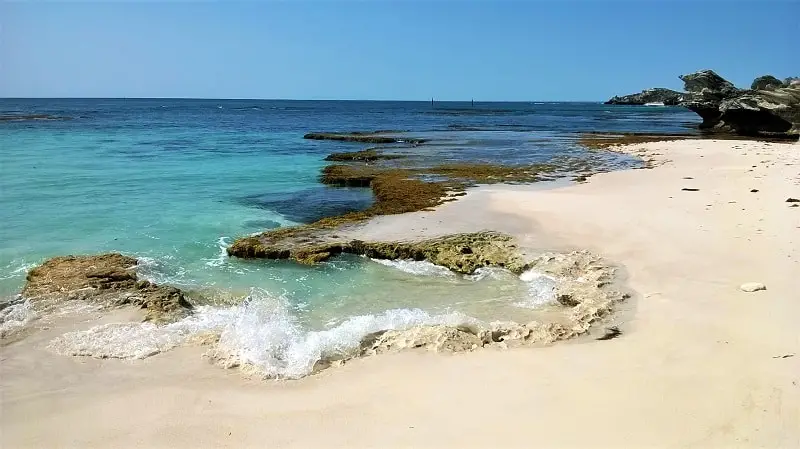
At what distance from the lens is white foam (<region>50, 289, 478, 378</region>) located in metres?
6.22

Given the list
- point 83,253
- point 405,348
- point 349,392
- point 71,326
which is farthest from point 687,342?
point 83,253

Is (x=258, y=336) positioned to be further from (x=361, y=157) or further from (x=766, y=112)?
(x=766, y=112)

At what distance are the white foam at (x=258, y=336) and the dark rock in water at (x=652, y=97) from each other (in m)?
170

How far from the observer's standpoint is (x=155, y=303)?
773cm

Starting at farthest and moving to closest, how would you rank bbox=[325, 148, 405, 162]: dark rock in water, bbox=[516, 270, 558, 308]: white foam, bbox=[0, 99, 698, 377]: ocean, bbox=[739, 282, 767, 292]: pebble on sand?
bbox=[325, 148, 405, 162]: dark rock in water, bbox=[516, 270, 558, 308]: white foam, bbox=[739, 282, 767, 292]: pebble on sand, bbox=[0, 99, 698, 377]: ocean

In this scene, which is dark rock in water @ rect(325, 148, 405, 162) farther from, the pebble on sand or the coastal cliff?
the coastal cliff

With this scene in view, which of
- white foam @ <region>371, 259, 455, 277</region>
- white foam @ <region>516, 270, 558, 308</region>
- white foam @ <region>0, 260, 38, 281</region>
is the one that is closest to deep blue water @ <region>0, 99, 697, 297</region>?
white foam @ <region>0, 260, 38, 281</region>

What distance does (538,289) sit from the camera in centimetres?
843

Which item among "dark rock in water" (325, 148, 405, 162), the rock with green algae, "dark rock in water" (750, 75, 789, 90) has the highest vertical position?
"dark rock in water" (750, 75, 789, 90)

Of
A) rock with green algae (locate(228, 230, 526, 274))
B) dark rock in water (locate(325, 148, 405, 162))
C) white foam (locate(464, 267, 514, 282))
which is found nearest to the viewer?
white foam (locate(464, 267, 514, 282))

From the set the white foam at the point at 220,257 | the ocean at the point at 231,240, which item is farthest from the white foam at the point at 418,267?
the white foam at the point at 220,257

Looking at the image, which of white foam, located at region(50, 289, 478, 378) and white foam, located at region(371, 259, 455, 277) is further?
white foam, located at region(371, 259, 455, 277)

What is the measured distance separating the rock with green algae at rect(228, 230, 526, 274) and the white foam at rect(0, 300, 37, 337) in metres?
3.63

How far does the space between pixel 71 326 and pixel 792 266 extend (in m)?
10.9
